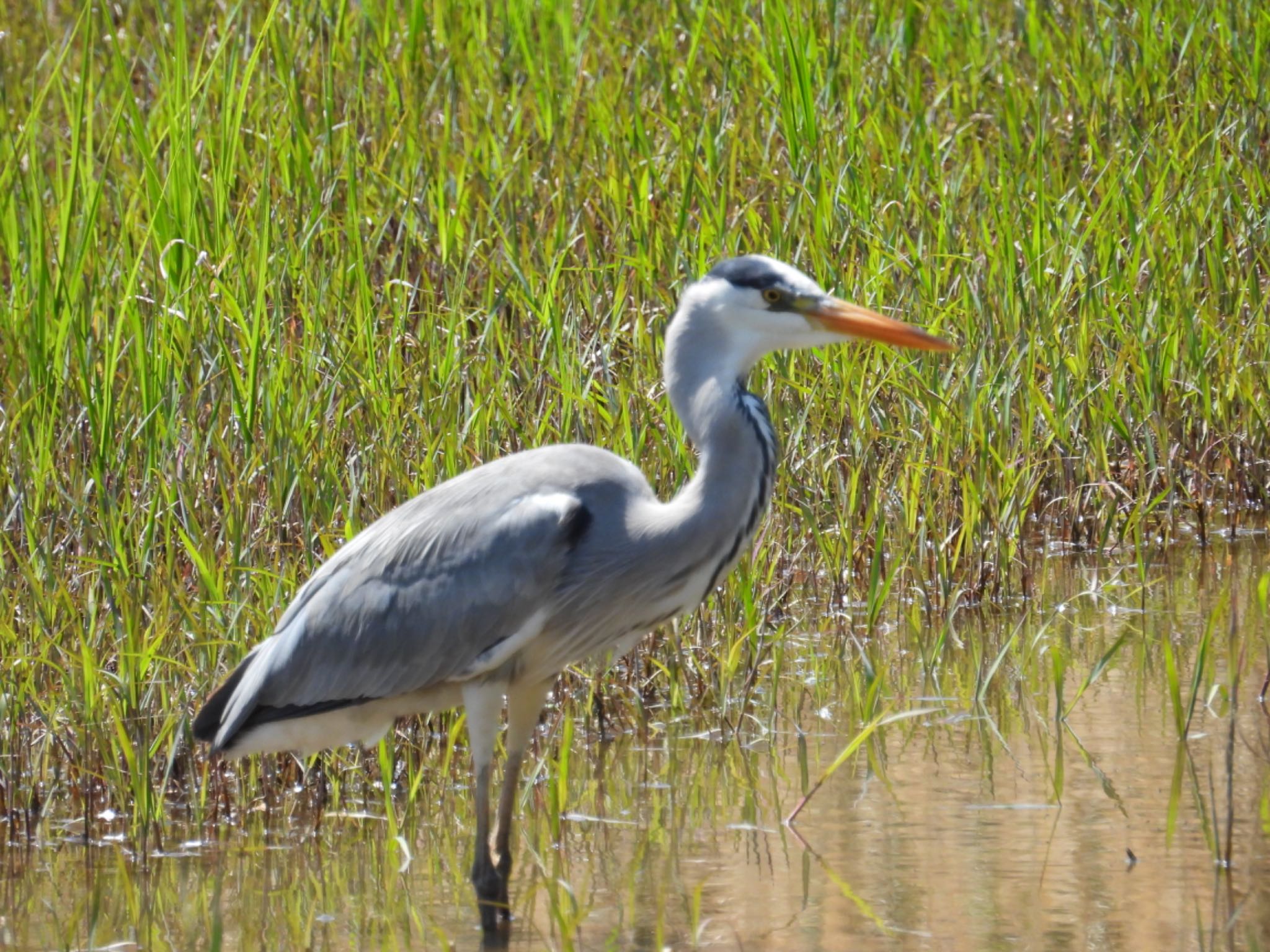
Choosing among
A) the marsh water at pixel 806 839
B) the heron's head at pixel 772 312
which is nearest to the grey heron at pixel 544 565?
the heron's head at pixel 772 312

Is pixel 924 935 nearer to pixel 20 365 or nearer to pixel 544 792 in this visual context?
pixel 544 792

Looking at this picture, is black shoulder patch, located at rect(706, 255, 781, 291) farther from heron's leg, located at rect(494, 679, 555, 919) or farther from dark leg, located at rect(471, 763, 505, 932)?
dark leg, located at rect(471, 763, 505, 932)

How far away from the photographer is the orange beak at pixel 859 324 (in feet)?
11.7

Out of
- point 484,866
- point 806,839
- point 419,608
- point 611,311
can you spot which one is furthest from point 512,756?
point 611,311

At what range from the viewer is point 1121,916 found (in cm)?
324

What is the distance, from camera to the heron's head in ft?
11.8

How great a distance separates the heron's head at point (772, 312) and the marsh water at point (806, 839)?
89 centimetres

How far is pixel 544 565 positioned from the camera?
359 cm

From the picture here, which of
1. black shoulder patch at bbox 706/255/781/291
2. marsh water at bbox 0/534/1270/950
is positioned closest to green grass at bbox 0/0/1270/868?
marsh water at bbox 0/534/1270/950

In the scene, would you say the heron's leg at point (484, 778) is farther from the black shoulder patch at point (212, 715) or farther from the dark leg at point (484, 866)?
the black shoulder patch at point (212, 715)

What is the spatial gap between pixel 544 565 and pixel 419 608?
0.89 feet

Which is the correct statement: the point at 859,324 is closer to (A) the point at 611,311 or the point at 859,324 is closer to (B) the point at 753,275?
(B) the point at 753,275

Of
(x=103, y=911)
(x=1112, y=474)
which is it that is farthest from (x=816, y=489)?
(x=103, y=911)

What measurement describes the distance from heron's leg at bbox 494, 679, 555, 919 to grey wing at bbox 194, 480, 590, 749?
204 millimetres
